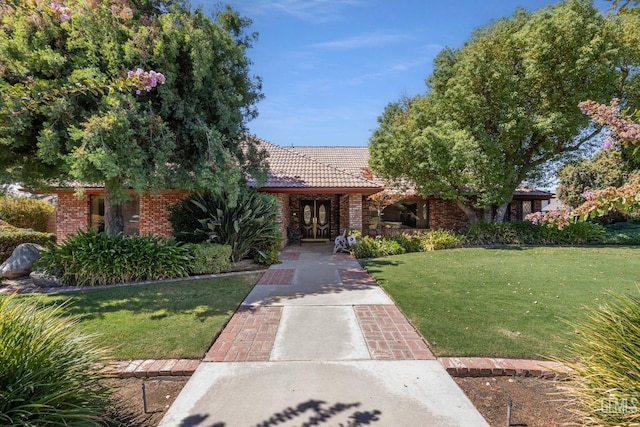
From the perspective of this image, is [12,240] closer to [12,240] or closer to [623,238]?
[12,240]

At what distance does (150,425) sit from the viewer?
3.06m

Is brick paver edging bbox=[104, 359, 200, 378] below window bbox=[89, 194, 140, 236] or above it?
below

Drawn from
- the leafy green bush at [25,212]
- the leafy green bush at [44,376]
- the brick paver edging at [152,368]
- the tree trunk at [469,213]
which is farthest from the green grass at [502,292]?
the leafy green bush at [25,212]

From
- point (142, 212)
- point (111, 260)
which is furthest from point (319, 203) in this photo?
point (111, 260)

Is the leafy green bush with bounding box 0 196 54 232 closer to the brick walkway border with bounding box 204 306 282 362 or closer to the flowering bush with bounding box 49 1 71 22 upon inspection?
the brick walkway border with bounding box 204 306 282 362

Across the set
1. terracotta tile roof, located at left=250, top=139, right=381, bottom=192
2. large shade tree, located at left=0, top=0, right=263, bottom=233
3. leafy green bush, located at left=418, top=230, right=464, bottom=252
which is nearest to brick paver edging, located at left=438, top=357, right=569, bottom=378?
large shade tree, located at left=0, top=0, right=263, bottom=233

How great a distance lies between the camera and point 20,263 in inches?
372

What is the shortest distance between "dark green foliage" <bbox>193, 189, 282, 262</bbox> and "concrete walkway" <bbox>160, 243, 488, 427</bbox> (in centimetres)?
456

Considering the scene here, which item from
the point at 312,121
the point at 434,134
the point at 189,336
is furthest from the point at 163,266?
the point at 434,134

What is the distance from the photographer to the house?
1413 centimetres

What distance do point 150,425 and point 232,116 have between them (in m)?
8.72

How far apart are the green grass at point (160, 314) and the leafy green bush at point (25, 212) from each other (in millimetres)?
13626

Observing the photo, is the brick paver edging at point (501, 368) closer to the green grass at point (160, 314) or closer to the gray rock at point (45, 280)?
the green grass at point (160, 314)

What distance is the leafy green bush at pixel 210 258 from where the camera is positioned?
9453 mm
